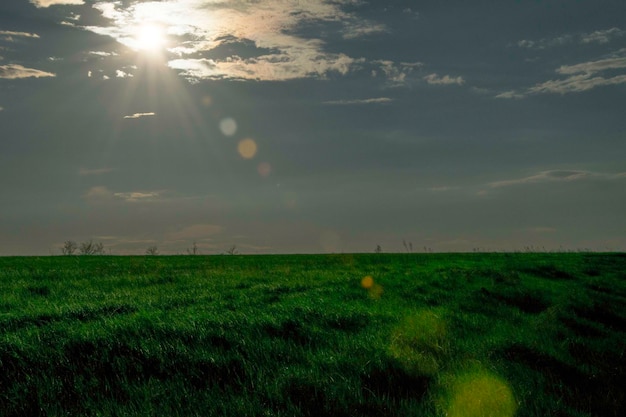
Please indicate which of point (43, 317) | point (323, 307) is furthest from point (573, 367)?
point (43, 317)

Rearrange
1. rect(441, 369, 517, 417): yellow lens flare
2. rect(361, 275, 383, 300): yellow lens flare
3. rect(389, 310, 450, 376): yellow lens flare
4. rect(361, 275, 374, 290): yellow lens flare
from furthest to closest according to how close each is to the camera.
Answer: rect(361, 275, 374, 290): yellow lens flare → rect(361, 275, 383, 300): yellow lens flare → rect(389, 310, 450, 376): yellow lens flare → rect(441, 369, 517, 417): yellow lens flare

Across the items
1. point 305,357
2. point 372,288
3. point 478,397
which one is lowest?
point 478,397

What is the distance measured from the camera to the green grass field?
227 inches

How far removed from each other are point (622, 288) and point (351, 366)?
49.7ft

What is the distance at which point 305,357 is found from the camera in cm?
709

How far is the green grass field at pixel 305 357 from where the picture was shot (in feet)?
18.9

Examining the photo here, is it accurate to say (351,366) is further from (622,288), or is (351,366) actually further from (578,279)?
(578,279)

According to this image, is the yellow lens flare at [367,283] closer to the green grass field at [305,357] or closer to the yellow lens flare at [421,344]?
the green grass field at [305,357]

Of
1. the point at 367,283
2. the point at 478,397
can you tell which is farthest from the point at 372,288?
the point at 478,397

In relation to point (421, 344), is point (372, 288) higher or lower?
higher

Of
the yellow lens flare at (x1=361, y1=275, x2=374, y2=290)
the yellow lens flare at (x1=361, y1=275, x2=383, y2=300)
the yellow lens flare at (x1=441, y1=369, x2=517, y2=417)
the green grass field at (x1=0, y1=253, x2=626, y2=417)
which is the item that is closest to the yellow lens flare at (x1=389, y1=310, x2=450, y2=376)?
the green grass field at (x1=0, y1=253, x2=626, y2=417)

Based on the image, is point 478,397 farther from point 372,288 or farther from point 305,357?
point 372,288

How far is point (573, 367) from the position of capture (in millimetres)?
7668

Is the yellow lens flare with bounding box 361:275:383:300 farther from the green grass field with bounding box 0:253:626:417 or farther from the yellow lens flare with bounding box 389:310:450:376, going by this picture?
the yellow lens flare with bounding box 389:310:450:376
